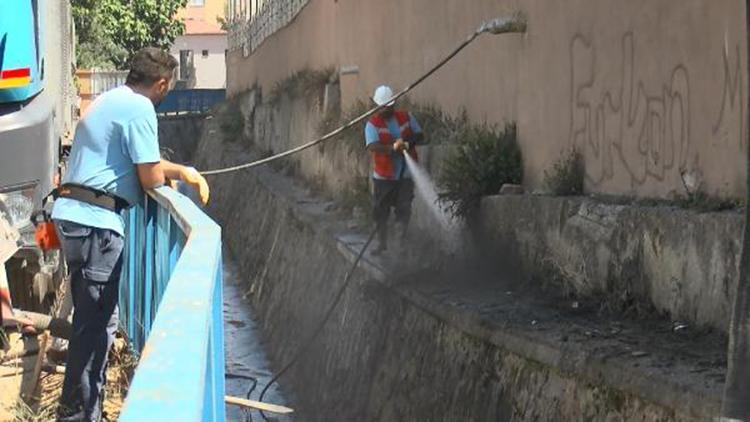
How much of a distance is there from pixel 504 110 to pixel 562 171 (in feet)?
6.35

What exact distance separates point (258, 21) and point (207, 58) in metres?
47.2

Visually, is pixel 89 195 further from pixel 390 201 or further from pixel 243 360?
pixel 243 360

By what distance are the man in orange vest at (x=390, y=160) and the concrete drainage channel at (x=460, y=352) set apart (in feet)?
1.85

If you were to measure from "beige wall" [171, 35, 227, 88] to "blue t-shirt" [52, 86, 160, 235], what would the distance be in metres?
72.1

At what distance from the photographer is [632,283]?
22.6 ft

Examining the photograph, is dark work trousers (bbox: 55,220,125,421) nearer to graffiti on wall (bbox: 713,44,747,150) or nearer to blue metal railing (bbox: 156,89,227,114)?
graffiti on wall (bbox: 713,44,747,150)

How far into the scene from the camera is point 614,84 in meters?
7.63

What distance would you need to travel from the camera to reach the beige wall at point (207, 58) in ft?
255

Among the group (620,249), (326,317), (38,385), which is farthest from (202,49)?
(620,249)

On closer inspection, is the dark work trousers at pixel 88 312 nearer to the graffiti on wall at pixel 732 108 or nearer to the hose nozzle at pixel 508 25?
the graffiti on wall at pixel 732 108

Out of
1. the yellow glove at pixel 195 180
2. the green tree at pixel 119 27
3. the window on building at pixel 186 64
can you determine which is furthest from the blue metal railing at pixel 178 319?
the window on building at pixel 186 64

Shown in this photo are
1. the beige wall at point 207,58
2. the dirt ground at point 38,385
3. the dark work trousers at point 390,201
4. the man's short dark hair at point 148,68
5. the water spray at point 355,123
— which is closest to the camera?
the man's short dark hair at point 148,68

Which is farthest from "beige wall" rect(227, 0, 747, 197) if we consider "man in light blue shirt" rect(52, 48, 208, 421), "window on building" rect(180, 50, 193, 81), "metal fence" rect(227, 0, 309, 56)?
"window on building" rect(180, 50, 193, 81)

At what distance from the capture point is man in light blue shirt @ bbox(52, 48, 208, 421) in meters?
5.92
